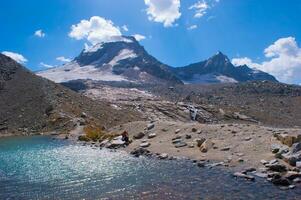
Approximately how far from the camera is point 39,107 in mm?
128875

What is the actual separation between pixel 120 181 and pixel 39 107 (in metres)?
94.5

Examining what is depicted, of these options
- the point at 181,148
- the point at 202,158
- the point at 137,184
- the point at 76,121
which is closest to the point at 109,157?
the point at 181,148

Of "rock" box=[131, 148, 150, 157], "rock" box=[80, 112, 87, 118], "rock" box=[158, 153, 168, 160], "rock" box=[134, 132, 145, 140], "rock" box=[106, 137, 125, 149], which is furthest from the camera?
"rock" box=[80, 112, 87, 118]

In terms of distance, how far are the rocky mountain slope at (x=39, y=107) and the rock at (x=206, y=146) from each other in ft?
207

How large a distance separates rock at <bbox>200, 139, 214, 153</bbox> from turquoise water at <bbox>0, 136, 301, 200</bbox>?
6485 millimetres

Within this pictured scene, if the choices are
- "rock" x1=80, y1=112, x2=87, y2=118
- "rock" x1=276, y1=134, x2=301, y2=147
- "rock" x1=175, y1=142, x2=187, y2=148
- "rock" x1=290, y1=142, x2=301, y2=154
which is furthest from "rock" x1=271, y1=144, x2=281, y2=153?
"rock" x1=80, y1=112, x2=87, y2=118

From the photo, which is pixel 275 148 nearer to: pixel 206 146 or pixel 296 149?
pixel 296 149

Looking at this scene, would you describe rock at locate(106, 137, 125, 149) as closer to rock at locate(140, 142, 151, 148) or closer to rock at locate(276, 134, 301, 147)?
rock at locate(140, 142, 151, 148)

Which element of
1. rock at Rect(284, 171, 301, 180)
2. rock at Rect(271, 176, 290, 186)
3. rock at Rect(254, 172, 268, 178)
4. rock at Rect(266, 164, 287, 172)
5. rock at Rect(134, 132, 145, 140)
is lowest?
rock at Rect(271, 176, 290, 186)

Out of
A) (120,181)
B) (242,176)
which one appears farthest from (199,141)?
(120,181)

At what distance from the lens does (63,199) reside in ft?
112

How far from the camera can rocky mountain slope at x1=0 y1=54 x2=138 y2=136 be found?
118438 mm

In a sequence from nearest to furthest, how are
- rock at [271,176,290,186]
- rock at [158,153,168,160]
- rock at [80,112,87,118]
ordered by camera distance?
rock at [271,176,290,186] → rock at [158,153,168,160] → rock at [80,112,87,118]

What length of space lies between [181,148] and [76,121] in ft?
206
